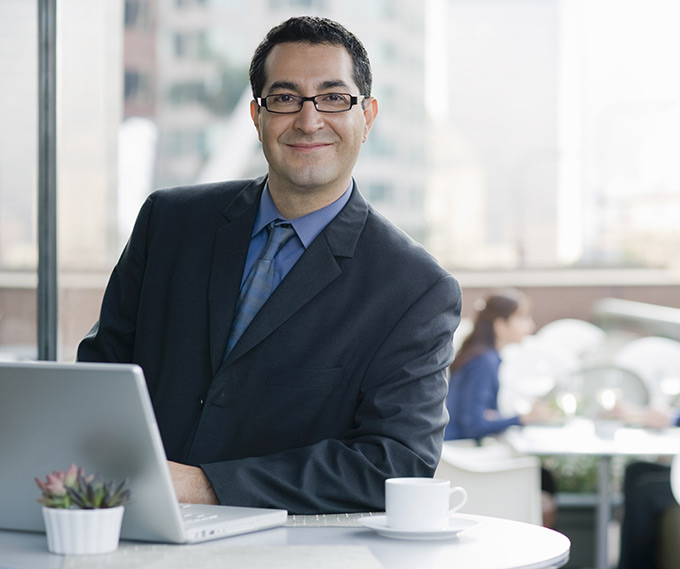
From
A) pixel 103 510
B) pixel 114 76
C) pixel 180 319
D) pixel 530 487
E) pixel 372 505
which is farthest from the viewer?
pixel 114 76

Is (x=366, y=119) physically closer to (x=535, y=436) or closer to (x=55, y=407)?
(x=55, y=407)

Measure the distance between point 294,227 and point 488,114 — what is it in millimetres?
12405

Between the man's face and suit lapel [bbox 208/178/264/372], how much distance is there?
92 mm

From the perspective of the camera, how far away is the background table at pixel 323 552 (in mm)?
1103

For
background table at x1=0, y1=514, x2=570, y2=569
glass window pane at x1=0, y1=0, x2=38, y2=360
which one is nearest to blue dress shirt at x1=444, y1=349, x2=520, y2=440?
glass window pane at x1=0, y1=0, x2=38, y2=360

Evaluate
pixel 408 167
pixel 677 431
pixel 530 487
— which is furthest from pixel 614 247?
pixel 530 487

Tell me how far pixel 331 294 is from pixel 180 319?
0.78 ft

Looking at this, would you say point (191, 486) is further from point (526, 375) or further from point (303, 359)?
point (526, 375)

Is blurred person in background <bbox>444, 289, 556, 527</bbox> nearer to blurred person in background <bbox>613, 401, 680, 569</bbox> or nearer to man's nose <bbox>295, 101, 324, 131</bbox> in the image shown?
blurred person in background <bbox>613, 401, 680, 569</bbox>

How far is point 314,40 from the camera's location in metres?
1.69

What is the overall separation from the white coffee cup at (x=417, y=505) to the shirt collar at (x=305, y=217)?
53 centimetres

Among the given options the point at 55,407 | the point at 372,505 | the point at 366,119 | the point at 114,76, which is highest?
the point at 114,76

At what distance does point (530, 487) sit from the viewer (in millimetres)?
3344

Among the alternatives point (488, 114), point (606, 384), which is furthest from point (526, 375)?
point (488, 114)
